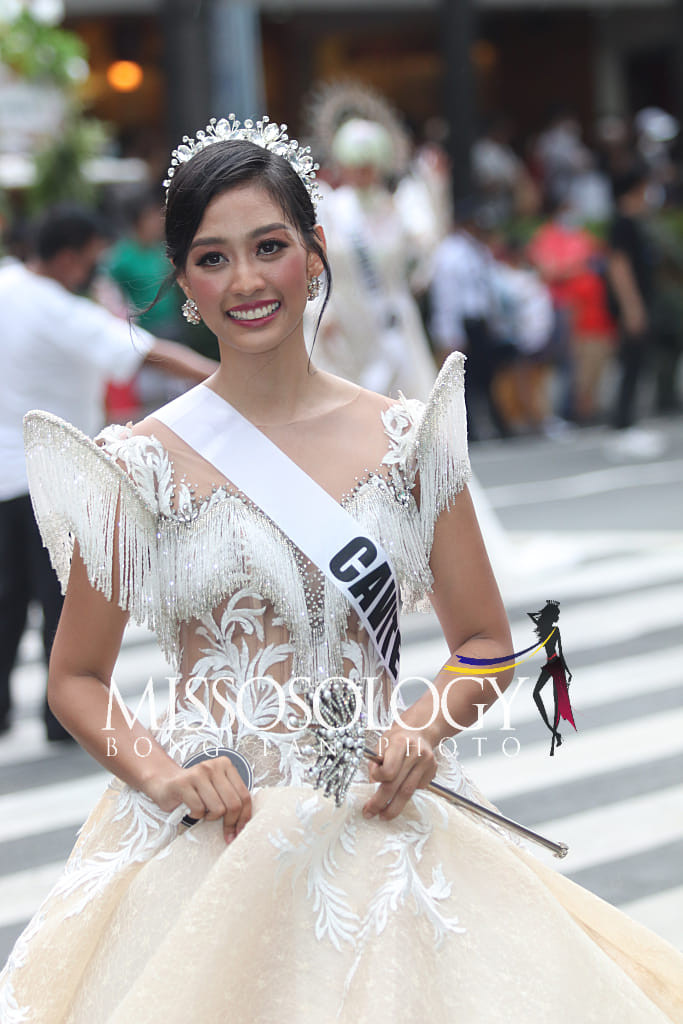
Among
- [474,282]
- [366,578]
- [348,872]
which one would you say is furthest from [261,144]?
[474,282]

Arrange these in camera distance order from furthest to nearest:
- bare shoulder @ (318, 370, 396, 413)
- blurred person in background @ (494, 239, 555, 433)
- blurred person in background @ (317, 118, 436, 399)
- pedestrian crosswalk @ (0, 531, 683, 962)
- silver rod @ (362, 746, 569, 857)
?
blurred person in background @ (494, 239, 555, 433) → blurred person in background @ (317, 118, 436, 399) → pedestrian crosswalk @ (0, 531, 683, 962) → bare shoulder @ (318, 370, 396, 413) → silver rod @ (362, 746, 569, 857)

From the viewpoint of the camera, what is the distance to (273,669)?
2.34 metres

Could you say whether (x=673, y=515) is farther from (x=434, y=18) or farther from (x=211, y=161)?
(x=434, y=18)

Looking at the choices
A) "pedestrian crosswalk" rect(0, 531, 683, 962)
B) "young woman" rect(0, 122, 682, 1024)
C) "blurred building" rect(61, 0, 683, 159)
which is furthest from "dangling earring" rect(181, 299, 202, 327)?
"blurred building" rect(61, 0, 683, 159)

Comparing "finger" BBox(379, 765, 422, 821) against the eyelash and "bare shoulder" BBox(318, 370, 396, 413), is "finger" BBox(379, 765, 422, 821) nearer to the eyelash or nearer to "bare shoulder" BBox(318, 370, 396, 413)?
"bare shoulder" BBox(318, 370, 396, 413)

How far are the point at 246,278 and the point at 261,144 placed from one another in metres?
0.27

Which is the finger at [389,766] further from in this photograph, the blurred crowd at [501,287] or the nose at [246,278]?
the blurred crowd at [501,287]

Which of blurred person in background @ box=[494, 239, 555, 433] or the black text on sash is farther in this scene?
blurred person in background @ box=[494, 239, 555, 433]

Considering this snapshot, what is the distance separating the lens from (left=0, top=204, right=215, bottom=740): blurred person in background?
589cm

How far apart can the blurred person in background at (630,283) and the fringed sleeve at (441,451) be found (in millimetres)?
10295

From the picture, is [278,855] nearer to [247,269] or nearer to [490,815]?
[490,815]

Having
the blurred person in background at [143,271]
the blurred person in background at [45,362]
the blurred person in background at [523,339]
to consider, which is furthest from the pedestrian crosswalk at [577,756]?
the blurred person in background at [523,339]

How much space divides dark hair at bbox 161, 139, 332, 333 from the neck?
0.53ft

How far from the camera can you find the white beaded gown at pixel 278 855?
203 centimetres
